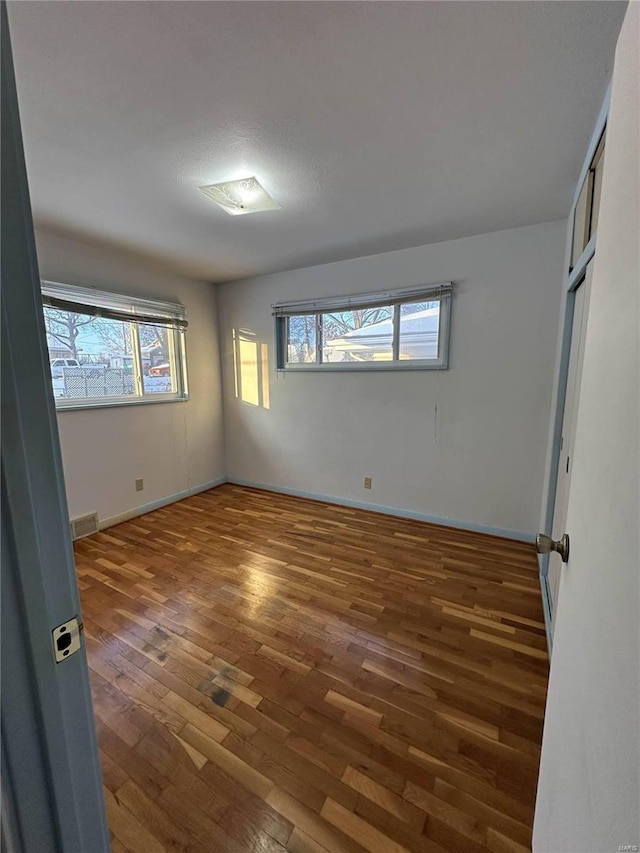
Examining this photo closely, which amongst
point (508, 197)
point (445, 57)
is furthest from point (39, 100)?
point (508, 197)

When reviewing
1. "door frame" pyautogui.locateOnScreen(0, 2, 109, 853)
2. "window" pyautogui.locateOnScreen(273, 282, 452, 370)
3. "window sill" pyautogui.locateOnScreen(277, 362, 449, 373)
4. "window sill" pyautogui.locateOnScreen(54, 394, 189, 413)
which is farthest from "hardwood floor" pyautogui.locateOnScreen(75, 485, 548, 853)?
"window" pyautogui.locateOnScreen(273, 282, 452, 370)

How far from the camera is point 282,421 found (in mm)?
3803

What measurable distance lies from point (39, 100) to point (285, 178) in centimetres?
104

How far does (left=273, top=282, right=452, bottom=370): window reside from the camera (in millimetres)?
2932

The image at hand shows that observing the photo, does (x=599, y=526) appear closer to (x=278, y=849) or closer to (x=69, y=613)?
(x=69, y=613)

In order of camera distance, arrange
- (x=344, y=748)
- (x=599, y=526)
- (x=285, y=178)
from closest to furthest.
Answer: (x=599, y=526) → (x=344, y=748) → (x=285, y=178)

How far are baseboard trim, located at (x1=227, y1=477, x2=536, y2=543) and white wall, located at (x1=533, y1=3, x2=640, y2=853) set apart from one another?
7.27 ft

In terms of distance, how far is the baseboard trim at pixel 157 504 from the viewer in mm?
3081

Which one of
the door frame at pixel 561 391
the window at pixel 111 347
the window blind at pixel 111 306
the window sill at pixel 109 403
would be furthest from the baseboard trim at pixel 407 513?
the window blind at pixel 111 306

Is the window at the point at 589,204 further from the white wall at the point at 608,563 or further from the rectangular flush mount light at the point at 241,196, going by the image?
the rectangular flush mount light at the point at 241,196

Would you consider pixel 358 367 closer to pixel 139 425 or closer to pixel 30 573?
pixel 139 425

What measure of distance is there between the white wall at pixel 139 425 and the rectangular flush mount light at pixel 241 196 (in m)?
1.48

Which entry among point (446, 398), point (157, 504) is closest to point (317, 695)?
point (446, 398)

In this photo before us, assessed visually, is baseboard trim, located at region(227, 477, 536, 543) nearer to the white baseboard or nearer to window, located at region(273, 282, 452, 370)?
the white baseboard
